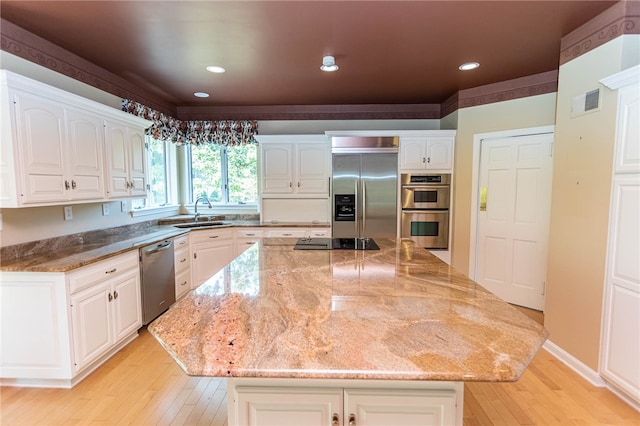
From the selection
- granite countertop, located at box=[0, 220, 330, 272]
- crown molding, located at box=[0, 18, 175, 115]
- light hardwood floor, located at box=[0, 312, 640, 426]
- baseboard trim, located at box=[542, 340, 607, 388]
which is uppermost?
crown molding, located at box=[0, 18, 175, 115]

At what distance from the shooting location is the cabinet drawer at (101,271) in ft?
6.97

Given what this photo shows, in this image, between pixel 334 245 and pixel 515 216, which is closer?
pixel 334 245

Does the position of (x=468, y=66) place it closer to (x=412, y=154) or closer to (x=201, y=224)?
(x=412, y=154)

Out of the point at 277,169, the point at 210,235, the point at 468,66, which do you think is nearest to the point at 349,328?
the point at 468,66

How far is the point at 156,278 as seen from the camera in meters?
3.09

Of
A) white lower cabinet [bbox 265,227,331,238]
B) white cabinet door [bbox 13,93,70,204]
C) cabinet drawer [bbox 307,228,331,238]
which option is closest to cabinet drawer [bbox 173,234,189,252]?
white lower cabinet [bbox 265,227,331,238]

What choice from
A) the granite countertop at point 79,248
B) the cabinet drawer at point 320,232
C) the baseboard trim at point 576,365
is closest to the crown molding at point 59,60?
the granite countertop at point 79,248

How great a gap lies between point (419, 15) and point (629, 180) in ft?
5.62

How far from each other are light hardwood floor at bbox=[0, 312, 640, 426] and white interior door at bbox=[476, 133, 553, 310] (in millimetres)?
1323

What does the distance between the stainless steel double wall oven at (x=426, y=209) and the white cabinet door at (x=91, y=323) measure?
3.28 metres

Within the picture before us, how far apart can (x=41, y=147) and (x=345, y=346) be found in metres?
2.45

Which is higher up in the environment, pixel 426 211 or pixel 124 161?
pixel 124 161

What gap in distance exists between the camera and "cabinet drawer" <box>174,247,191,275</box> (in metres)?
3.53

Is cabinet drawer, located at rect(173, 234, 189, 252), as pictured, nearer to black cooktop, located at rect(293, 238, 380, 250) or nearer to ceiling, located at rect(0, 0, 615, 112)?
black cooktop, located at rect(293, 238, 380, 250)
